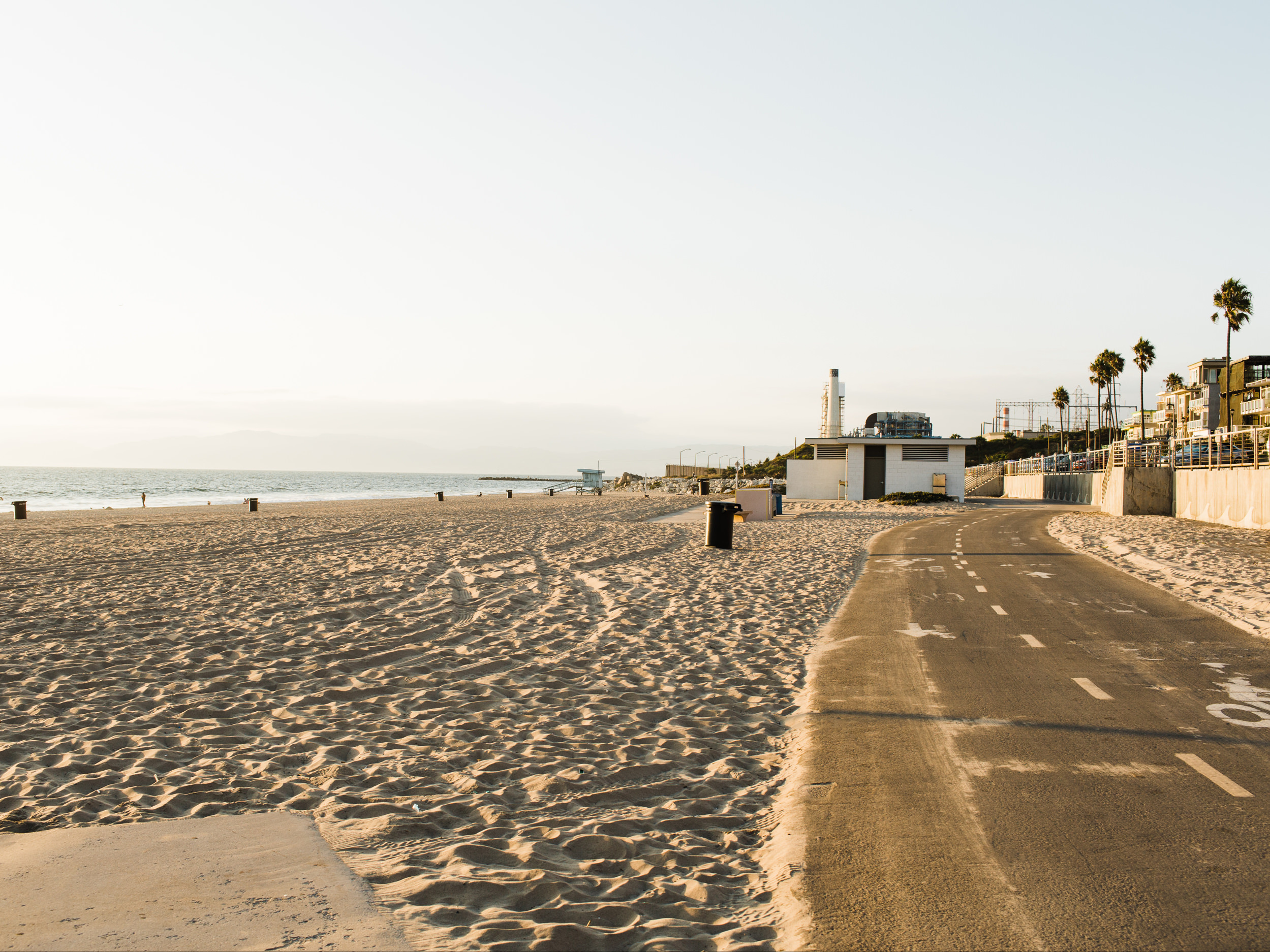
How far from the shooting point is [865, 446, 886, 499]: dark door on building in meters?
56.0

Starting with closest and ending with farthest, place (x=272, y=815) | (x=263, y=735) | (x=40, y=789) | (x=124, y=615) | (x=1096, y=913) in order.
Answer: (x=1096, y=913)
(x=272, y=815)
(x=40, y=789)
(x=263, y=735)
(x=124, y=615)

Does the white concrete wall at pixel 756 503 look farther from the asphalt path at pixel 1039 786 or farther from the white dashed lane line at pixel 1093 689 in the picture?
the white dashed lane line at pixel 1093 689

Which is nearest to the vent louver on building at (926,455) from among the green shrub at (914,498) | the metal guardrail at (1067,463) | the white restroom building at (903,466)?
the white restroom building at (903,466)

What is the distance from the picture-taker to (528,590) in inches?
578

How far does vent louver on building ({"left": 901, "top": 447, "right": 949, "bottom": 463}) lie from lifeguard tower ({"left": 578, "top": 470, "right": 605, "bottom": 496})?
34752 mm

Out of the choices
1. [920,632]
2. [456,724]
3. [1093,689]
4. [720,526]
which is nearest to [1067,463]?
[720,526]

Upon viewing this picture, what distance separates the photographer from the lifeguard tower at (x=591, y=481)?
89.1m

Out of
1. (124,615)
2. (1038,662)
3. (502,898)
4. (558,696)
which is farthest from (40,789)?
(1038,662)

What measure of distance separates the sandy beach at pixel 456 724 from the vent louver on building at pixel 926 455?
40930 millimetres

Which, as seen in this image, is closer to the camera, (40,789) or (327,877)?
(327,877)

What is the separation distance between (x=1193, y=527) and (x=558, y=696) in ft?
90.6

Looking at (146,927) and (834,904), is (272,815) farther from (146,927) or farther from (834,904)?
(834,904)

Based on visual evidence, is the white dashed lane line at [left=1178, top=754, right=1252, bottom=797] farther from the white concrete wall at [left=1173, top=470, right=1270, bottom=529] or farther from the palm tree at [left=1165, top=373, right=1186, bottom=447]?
the palm tree at [left=1165, top=373, right=1186, bottom=447]

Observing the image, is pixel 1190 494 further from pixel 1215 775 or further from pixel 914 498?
pixel 1215 775
